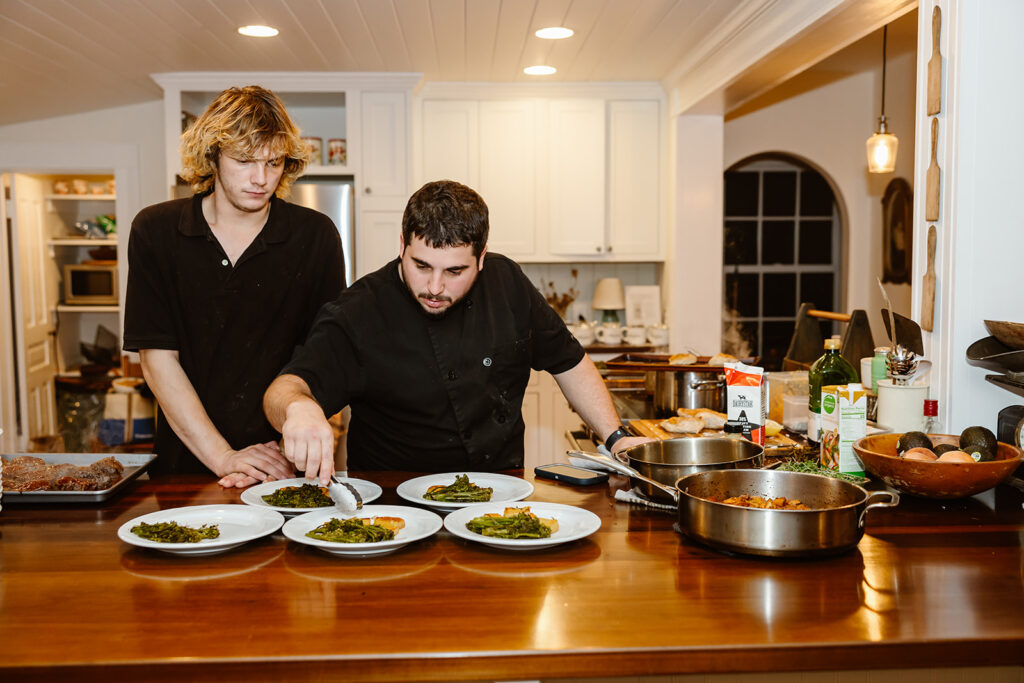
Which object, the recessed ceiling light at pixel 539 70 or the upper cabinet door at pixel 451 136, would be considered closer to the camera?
the recessed ceiling light at pixel 539 70

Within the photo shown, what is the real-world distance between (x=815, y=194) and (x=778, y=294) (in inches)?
29.1

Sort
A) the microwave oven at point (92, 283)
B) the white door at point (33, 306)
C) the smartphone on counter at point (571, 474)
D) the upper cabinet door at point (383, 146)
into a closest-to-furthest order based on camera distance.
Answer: the smartphone on counter at point (571, 474), the upper cabinet door at point (383, 146), the white door at point (33, 306), the microwave oven at point (92, 283)

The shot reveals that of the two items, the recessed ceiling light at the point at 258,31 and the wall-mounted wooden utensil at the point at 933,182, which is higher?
the recessed ceiling light at the point at 258,31

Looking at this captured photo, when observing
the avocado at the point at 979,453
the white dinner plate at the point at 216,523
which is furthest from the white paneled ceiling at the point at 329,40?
the white dinner plate at the point at 216,523

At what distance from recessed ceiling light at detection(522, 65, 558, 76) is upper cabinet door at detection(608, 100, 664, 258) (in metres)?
0.56

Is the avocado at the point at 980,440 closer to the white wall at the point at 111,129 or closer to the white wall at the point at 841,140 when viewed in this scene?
the white wall at the point at 841,140

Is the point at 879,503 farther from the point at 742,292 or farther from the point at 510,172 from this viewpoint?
the point at 742,292

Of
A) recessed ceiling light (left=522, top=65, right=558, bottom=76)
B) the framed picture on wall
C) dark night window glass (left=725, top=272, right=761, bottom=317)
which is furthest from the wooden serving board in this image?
dark night window glass (left=725, top=272, right=761, bottom=317)

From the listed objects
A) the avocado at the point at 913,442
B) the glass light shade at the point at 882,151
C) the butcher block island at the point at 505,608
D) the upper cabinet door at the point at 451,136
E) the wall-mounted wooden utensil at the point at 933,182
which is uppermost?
the upper cabinet door at the point at 451,136

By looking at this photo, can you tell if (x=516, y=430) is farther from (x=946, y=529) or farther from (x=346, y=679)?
(x=346, y=679)

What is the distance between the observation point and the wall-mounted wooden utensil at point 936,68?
230 cm

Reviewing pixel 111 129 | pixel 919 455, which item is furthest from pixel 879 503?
pixel 111 129

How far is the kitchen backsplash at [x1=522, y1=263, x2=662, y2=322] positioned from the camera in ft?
19.5

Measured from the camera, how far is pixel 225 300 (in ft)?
7.78
